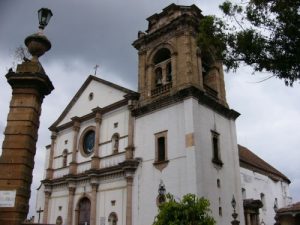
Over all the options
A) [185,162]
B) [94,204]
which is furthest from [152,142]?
[94,204]

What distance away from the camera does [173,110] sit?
20344 millimetres

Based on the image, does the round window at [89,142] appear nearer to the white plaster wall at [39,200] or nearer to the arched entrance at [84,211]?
the arched entrance at [84,211]

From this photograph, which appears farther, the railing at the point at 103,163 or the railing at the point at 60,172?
the railing at the point at 60,172

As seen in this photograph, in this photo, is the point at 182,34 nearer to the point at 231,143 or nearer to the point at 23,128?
the point at 231,143

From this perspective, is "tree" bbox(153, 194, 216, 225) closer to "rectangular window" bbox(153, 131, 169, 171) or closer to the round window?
"rectangular window" bbox(153, 131, 169, 171)

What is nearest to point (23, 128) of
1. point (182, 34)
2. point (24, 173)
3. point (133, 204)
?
point (24, 173)

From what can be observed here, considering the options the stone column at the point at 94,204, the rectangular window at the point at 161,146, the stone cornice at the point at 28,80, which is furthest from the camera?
the stone column at the point at 94,204

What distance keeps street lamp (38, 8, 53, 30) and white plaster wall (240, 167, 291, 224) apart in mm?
21122

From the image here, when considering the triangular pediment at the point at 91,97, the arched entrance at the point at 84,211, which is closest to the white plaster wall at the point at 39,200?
the arched entrance at the point at 84,211

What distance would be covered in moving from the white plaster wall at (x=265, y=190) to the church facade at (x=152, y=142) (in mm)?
6382

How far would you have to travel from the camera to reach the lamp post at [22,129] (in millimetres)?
8047

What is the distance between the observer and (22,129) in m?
8.65

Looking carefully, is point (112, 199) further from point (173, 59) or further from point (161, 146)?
point (173, 59)

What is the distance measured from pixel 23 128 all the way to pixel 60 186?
1840cm
